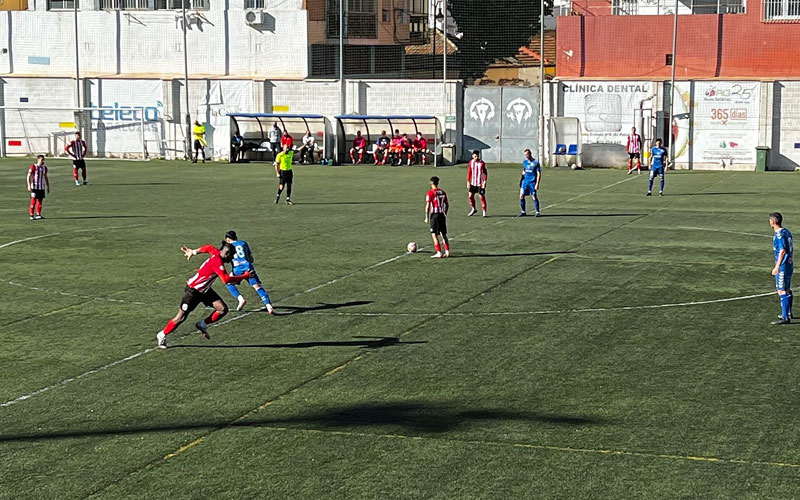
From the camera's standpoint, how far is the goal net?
59844mm

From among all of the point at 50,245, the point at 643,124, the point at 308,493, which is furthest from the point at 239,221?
the point at 643,124

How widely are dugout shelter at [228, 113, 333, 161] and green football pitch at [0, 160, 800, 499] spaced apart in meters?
26.6

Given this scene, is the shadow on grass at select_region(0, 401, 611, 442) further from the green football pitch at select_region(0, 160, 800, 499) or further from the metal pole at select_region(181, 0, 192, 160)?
the metal pole at select_region(181, 0, 192, 160)

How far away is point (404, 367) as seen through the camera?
15609mm

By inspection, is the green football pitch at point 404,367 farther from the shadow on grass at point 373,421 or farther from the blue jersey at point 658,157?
the blue jersey at point 658,157

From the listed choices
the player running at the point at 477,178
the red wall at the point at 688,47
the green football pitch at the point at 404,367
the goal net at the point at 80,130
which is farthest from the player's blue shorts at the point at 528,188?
the goal net at the point at 80,130

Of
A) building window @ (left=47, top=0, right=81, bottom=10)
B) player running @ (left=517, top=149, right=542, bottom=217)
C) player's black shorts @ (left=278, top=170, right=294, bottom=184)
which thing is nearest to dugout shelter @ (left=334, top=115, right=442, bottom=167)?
building window @ (left=47, top=0, right=81, bottom=10)

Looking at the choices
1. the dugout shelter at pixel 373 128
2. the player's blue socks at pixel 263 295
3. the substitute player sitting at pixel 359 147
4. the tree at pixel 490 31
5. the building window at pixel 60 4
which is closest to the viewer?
the player's blue socks at pixel 263 295

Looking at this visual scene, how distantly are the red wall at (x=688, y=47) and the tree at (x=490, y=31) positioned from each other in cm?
1242

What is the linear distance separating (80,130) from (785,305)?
48.8 metres

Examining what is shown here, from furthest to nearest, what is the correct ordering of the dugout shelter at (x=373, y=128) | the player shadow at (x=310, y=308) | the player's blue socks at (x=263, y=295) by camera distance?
the dugout shelter at (x=373, y=128) < the player shadow at (x=310, y=308) < the player's blue socks at (x=263, y=295)

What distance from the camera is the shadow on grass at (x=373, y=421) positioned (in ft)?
41.7

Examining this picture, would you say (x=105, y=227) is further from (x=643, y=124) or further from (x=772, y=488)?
(x=643, y=124)

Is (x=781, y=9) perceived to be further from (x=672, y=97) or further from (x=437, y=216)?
(x=437, y=216)
